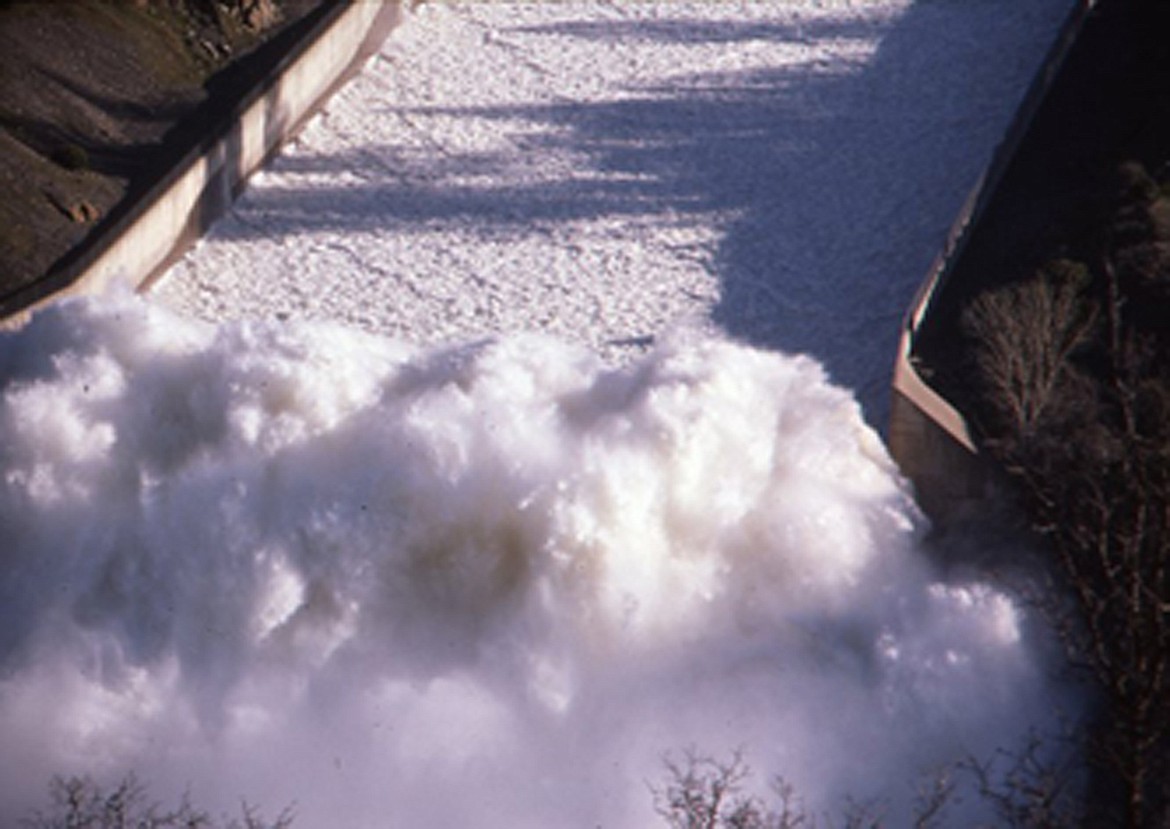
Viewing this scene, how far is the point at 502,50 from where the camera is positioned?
2984 centimetres

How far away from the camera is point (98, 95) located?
2762 centimetres

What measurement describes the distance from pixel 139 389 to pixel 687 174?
903cm

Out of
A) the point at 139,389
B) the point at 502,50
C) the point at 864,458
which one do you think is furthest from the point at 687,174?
the point at 139,389

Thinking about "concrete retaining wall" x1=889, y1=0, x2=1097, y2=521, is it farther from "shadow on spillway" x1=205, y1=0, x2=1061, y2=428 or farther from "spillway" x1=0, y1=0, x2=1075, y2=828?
"shadow on spillway" x1=205, y1=0, x2=1061, y2=428

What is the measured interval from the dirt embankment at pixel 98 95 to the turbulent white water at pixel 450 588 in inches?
183

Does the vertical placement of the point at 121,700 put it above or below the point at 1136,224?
below

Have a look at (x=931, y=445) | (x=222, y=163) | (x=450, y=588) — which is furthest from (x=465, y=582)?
(x=222, y=163)

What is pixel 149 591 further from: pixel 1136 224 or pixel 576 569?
pixel 1136 224

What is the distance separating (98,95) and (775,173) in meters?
8.31

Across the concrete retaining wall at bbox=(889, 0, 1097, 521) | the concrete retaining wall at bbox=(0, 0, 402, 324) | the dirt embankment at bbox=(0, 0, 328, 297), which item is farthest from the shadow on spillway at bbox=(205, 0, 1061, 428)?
the dirt embankment at bbox=(0, 0, 328, 297)

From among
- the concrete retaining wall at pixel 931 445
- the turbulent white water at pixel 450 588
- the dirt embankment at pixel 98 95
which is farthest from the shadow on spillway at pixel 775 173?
the turbulent white water at pixel 450 588

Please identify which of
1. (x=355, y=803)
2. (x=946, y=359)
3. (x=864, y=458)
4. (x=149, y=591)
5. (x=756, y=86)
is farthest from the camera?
(x=756, y=86)

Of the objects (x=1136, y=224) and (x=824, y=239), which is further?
(x=824, y=239)

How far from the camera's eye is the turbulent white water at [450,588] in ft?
59.8
